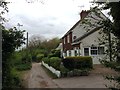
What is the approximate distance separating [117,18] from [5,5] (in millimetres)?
4887

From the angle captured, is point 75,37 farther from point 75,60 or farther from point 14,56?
point 14,56

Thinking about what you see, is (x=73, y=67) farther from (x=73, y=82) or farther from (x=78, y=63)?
(x=73, y=82)

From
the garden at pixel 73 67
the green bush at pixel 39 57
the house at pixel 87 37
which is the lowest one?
the garden at pixel 73 67

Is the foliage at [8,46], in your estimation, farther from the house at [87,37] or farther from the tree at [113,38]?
the tree at [113,38]

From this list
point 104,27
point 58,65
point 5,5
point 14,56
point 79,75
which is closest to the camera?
point 104,27

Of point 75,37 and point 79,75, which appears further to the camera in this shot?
point 75,37

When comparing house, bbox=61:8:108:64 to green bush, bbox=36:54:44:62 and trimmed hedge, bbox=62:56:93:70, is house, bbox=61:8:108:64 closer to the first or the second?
trimmed hedge, bbox=62:56:93:70

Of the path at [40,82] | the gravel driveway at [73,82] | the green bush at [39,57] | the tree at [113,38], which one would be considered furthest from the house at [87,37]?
the green bush at [39,57]

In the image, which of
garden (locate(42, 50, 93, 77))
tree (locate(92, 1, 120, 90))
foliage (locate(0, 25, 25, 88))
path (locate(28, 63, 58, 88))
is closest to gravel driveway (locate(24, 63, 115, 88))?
path (locate(28, 63, 58, 88))

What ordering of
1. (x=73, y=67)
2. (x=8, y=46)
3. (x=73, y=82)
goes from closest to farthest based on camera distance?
(x=8, y=46), (x=73, y=82), (x=73, y=67)

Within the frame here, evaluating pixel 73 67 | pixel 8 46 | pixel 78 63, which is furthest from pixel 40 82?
pixel 8 46

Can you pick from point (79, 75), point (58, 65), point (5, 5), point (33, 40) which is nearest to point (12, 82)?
point (5, 5)

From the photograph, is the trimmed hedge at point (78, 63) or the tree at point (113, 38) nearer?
the tree at point (113, 38)

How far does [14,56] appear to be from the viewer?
486 inches
